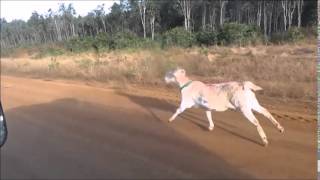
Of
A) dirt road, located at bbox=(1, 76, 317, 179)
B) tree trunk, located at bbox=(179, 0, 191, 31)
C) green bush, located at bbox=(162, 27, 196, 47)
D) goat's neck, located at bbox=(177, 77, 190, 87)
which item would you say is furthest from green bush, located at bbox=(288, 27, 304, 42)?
goat's neck, located at bbox=(177, 77, 190, 87)

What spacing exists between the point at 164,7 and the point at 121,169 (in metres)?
→ 41.2

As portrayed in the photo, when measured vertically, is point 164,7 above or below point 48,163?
above

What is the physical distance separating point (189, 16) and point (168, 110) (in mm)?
39672

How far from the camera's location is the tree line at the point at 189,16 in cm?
4230

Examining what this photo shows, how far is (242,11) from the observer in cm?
5612

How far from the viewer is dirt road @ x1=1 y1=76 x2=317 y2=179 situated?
6684 millimetres

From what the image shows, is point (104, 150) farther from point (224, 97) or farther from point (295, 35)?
point (295, 35)

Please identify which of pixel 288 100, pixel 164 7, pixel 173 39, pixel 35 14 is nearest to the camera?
pixel 288 100

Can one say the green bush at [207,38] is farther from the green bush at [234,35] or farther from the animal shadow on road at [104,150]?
the animal shadow on road at [104,150]

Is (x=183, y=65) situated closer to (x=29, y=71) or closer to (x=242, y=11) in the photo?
(x=29, y=71)

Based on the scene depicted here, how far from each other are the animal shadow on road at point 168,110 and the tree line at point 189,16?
16.8 metres

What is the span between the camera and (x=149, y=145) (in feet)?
26.5

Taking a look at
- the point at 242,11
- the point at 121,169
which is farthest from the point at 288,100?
the point at 242,11

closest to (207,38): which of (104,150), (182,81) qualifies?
(182,81)
